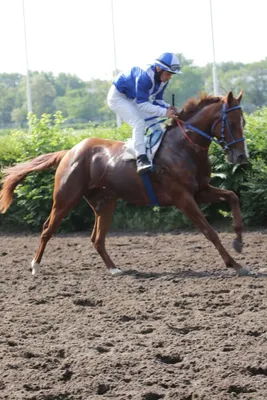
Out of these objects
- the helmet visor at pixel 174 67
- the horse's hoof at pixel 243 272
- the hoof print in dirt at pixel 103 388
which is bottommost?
the horse's hoof at pixel 243 272

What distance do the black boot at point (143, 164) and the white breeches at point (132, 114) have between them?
0.04 m

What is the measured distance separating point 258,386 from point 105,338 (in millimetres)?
1523

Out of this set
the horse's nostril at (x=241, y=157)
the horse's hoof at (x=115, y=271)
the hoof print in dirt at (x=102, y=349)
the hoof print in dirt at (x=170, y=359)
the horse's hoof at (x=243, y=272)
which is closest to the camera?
the hoof print in dirt at (x=170, y=359)

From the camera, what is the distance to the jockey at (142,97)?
7961 millimetres

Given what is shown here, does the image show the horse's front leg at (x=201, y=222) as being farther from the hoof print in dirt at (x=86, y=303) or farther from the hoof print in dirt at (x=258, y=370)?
the hoof print in dirt at (x=258, y=370)

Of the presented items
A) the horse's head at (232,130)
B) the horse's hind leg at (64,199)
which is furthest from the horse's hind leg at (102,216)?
the horse's head at (232,130)

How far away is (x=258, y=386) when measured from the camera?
4406 millimetres

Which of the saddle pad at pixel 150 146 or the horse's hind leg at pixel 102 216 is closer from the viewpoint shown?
the saddle pad at pixel 150 146

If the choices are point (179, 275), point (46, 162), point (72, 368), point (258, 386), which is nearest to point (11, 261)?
point (46, 162)

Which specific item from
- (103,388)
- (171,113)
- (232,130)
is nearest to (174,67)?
(171,113)

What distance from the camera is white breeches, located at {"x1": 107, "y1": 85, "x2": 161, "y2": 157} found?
8.27 m

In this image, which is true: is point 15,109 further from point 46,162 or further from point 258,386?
point 258,386

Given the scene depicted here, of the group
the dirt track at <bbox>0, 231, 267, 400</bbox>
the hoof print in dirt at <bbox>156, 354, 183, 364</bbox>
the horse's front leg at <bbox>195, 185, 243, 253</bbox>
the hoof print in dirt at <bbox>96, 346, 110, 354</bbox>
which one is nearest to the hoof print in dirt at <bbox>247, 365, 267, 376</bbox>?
the dirt track at <bbox>0, 231, 267, 400</bbox>

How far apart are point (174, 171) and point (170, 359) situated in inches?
134
